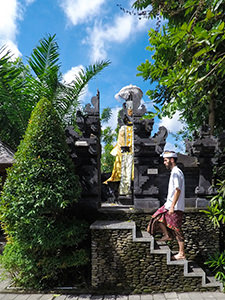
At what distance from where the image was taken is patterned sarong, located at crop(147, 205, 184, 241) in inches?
198

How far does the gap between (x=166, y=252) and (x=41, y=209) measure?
8.54ft

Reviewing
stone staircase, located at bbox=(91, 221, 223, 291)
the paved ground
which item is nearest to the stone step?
stone staircase, located at bbox=(91, 221, 223, 291)

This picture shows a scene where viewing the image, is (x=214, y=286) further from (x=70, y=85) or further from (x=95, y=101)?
(x=70, y=85)

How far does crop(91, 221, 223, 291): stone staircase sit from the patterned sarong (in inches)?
8.9

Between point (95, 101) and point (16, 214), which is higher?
point (95, 101)

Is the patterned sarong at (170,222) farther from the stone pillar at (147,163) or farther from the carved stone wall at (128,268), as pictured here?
the stone pillar at (147,163)

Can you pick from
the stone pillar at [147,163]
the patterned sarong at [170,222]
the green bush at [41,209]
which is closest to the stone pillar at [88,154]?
the green bush at [41,209]

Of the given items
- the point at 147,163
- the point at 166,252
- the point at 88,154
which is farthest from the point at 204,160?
the point at 88,154

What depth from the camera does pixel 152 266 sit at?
496 cm

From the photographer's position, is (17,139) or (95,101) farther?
(17,139)

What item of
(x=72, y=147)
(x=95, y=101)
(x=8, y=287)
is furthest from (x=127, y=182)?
(x=8, y=287)

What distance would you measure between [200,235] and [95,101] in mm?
4036

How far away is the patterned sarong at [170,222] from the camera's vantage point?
16.5 ft

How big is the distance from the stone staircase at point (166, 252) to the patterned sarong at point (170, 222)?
0.74 feet
